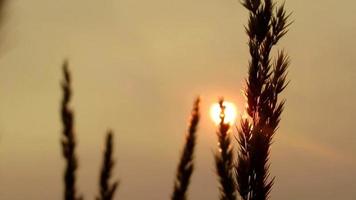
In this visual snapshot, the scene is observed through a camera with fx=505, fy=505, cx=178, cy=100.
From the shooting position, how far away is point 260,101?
9.77ft

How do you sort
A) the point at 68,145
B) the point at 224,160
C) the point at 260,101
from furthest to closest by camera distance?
the point at 260,101 < the point at 224,160 < the point at 68,145

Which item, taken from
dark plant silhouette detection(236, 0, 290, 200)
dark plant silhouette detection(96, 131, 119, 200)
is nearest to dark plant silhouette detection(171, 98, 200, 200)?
dark plant silhouette detection(96, 131, 119, 200)

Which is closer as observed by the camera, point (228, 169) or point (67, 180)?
point (67, 180)

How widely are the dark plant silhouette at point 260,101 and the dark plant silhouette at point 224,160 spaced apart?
50cm

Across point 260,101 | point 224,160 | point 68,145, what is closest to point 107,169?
point 68,145

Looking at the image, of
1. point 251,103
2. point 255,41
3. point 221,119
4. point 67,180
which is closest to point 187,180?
point 67,180

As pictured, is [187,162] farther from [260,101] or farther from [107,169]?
[260,101]

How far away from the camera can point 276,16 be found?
3.38m

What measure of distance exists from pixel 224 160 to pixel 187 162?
417 millimetres

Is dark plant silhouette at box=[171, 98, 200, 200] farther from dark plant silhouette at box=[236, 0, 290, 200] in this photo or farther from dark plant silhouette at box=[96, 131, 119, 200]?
dark plant silhouette at box=[236, 0, 290, 200]

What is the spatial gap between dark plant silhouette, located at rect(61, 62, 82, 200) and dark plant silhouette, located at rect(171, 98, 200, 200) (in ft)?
1.01

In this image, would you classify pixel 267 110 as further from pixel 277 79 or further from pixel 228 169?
pixel 228 169

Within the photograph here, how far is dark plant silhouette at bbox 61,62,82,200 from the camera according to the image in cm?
154

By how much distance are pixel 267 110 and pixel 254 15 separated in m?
0.71
